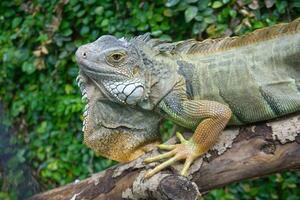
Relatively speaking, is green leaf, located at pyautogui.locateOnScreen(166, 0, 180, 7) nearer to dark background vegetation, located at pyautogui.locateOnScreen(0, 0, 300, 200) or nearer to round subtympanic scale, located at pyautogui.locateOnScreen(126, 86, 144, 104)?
dark background vegetation, located at pyautogui.locateOnScreen(0, 0, 300, 200)

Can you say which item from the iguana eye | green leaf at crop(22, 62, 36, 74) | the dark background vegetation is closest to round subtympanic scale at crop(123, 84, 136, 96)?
the iguana eye

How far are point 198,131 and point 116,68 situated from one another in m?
0.44

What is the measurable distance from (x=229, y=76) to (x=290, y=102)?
0.27 meters

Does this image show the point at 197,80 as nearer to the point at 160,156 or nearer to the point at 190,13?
the point at 160,156

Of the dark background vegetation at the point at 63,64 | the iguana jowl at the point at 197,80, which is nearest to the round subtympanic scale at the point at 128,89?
the iguana jowl at the point at 197,80

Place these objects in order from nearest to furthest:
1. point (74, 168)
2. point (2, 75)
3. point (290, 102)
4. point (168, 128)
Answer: point (290, 102), point (168, 128), point (74, 168), point (2, 75)

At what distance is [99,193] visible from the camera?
2898mm

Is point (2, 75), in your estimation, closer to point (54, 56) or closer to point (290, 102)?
point (54, 56)

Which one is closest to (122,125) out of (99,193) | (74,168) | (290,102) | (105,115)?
(105,115)

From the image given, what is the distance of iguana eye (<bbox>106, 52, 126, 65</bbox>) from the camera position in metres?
2.60

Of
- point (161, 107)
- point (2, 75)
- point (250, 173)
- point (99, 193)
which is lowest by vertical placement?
point (2, 75)

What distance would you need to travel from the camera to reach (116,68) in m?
2.61

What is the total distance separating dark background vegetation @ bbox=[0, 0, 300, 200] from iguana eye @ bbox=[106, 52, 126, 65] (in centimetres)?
178

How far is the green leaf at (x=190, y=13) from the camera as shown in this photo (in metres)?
4.31
